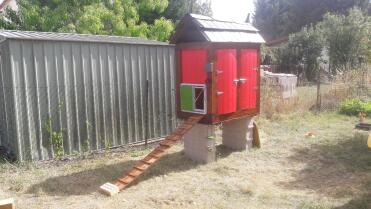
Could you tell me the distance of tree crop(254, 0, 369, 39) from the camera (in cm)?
3684

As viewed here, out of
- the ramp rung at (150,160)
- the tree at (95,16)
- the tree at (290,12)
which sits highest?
the tree at (290,12)

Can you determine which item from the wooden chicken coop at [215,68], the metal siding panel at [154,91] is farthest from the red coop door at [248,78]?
the metal siding panel at [154,91]

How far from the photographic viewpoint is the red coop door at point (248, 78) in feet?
24.8

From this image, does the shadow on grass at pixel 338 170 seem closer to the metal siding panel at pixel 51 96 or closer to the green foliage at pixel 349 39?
the metal siding panel at pixel 51 96

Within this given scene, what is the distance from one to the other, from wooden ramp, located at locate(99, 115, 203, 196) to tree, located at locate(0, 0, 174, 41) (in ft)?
32.2

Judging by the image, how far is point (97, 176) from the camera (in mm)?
6629

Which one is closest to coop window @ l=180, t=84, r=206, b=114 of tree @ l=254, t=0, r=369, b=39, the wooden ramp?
the wooden ramp

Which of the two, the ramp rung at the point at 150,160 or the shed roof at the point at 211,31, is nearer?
the ramp rung at the point at 150,160

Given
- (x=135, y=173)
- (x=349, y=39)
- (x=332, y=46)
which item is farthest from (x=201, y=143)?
(x=332, y=46)

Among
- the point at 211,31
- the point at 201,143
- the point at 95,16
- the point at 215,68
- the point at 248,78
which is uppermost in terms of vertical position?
the point at 95,16

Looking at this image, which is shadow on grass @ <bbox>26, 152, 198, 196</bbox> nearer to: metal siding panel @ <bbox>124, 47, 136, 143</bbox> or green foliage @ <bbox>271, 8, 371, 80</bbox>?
metal siding panel @ <bbox>124, 47, 136, 143</bbox>

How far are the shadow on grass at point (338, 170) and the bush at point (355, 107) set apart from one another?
334 cm

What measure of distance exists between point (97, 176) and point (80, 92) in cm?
205

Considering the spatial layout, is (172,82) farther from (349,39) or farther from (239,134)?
(349,39)
